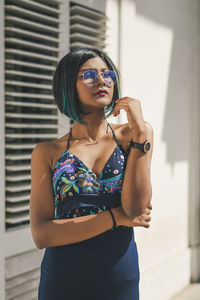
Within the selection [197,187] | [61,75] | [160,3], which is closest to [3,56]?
[61,75]

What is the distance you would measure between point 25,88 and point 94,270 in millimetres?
1457

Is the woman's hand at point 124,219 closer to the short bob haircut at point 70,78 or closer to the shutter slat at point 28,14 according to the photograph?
the short bob haircut at point 70,78

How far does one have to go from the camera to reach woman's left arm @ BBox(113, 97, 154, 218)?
1.59 metres

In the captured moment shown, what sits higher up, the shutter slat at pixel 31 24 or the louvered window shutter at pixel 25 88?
the shutter slat at pixel 31 24

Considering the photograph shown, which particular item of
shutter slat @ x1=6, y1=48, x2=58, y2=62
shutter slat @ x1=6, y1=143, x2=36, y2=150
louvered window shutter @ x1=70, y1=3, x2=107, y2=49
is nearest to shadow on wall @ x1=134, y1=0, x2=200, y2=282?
louvered window shutter @ x1=70, y1=3, x2=107, y2=49

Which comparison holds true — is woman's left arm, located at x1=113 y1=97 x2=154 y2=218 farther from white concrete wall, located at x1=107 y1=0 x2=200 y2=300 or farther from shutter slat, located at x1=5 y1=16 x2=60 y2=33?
white concrete wall, located at x1=107 y1=0 x2=200 y2=300

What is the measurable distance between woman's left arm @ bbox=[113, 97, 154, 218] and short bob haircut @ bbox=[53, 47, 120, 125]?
23 cm

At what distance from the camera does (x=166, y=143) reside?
4.18 meters

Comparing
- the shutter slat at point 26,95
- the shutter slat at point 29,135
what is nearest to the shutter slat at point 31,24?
the shutter slat at point 26,95

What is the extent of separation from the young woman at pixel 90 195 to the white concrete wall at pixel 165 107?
1.74 m

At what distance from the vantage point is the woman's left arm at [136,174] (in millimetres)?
1594

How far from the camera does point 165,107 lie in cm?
414

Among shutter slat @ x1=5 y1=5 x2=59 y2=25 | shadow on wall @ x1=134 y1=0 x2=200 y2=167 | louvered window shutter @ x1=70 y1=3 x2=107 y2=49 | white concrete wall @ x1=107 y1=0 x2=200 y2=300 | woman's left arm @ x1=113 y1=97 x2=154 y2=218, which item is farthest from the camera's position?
shadow on wall @ x1=134 y1=0 x2=200 y2=167

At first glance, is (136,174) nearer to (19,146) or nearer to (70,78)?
(70,78)
